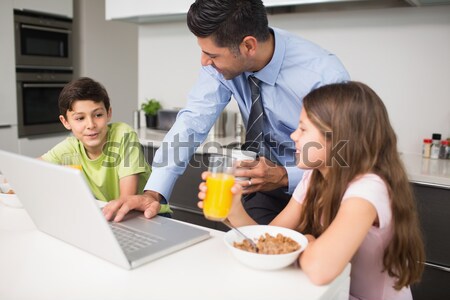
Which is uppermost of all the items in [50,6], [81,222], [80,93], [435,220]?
[50,6]

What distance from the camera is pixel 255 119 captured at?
1635 mm

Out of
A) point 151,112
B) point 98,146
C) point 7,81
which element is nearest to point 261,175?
point 98,146

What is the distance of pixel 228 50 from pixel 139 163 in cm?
57

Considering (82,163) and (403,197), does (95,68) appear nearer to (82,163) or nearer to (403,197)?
(82,163)

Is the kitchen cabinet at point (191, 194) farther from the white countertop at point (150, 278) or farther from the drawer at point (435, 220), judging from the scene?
the white countertop at point (150, 278)

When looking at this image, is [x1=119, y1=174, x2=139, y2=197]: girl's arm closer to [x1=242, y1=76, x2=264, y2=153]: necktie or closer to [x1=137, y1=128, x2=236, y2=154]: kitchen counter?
[x1=242, y1=76, x2=264, y2=153]: necktie

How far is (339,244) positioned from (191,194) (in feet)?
5.69

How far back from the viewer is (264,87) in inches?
63.7

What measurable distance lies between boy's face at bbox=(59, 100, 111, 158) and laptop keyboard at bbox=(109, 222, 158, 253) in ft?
2.15

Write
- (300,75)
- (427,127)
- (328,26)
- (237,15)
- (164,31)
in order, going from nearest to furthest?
(237,15) → (300,75) → (427,127) → (328,26) → (164,31)

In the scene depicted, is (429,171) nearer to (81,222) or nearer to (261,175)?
(261,175)

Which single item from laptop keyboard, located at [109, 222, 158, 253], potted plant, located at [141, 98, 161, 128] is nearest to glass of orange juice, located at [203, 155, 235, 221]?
laptop keyboard, located at [109, 222, 158, 253]

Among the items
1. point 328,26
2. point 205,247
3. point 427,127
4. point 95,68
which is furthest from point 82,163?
point 95,68

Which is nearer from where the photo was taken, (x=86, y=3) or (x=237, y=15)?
(x=237, y=15)
